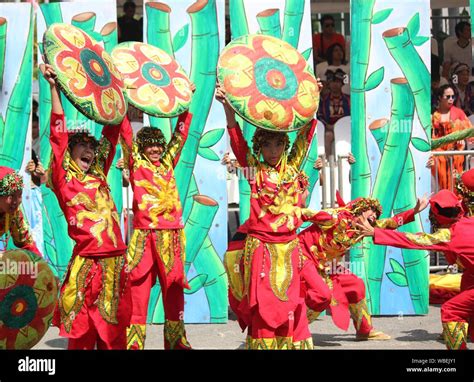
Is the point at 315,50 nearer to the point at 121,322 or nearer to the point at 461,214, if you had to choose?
the point at 461,214

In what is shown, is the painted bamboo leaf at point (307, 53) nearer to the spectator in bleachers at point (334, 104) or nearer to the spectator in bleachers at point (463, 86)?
the spectator in bleachers at point (334, 104)

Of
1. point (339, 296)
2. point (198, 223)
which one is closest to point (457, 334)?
point (339, 296)

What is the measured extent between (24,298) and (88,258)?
1.61 feet

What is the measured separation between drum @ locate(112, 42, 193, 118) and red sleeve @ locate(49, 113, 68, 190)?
96 cm

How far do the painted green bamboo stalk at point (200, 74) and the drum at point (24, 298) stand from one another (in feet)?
7.34

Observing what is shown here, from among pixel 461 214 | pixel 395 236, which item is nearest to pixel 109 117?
pixel 395 236

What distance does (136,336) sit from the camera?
26.2 ft

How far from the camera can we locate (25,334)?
7.43 meters

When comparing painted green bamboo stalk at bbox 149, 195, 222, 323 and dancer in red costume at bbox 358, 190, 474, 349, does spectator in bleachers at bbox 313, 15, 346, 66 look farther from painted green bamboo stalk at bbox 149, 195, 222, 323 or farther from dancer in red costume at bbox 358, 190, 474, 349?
dancer in red costume at bbox 358, 190, 474, 349

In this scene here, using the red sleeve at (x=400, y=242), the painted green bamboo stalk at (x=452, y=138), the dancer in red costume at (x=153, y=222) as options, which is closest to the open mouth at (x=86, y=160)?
the dancer in red costume at (x=153, y=222)

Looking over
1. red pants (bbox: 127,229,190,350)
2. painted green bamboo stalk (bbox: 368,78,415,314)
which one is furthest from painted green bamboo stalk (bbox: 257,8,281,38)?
red pants (bbox: 127,229,190,350)

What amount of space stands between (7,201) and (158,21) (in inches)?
111

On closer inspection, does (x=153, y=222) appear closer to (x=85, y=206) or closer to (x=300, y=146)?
(x=85, y=206)

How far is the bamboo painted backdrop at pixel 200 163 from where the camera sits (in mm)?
9531
